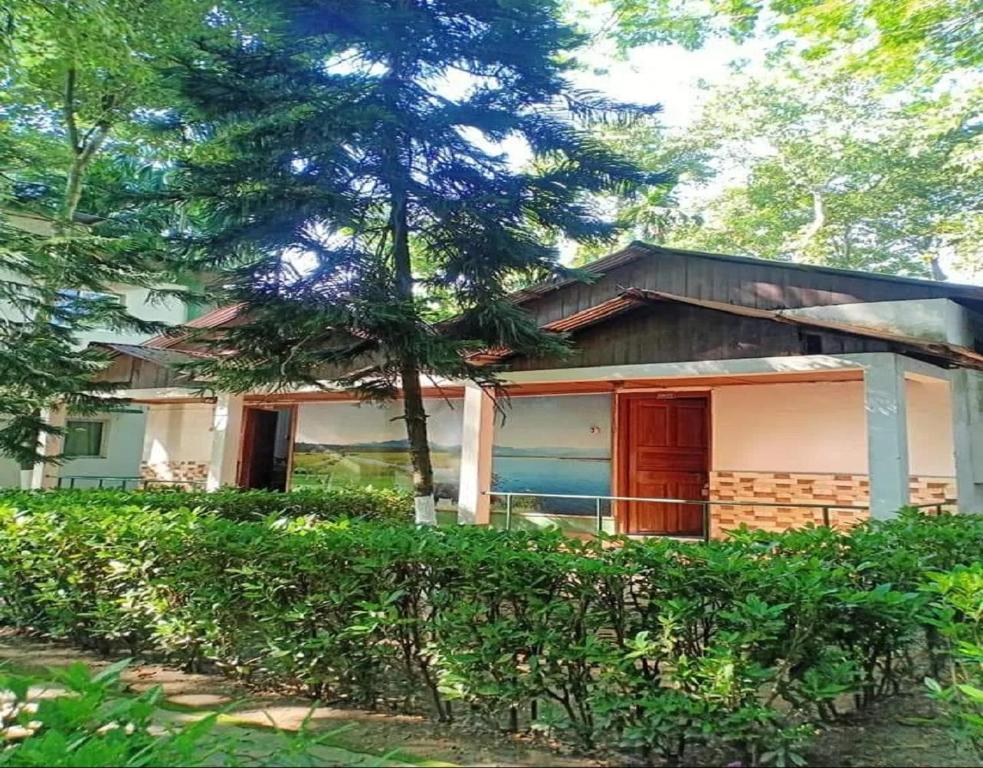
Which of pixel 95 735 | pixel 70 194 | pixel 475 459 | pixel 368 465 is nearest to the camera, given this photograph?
pixel 95 735

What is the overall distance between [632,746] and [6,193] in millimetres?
10444

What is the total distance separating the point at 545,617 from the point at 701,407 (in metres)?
7.68

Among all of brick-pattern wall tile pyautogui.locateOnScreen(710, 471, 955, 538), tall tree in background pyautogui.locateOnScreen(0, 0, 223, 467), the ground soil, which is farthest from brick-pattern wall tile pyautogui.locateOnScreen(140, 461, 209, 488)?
the ground soil

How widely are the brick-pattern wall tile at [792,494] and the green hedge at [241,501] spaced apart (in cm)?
437

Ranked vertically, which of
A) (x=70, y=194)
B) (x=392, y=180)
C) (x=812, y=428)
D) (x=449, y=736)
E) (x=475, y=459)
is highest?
(x=70, y=194)

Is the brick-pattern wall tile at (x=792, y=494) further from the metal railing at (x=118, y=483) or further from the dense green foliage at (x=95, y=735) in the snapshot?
the metal railing at (x=118, y=483)

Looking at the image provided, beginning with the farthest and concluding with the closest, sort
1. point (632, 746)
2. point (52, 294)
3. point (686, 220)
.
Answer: point (686, 220) → point (52, 294) → point (632, 746)

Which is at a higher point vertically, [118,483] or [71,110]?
[71,110]

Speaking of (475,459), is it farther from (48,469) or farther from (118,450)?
(118,450)

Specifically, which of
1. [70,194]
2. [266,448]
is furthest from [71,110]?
[266,448]

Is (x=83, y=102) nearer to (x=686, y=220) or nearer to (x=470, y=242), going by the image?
(x=470, y=242)

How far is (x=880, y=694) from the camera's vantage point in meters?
3.24

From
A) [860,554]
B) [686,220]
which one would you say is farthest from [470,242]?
[686,220]

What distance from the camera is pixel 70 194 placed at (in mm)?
10234
